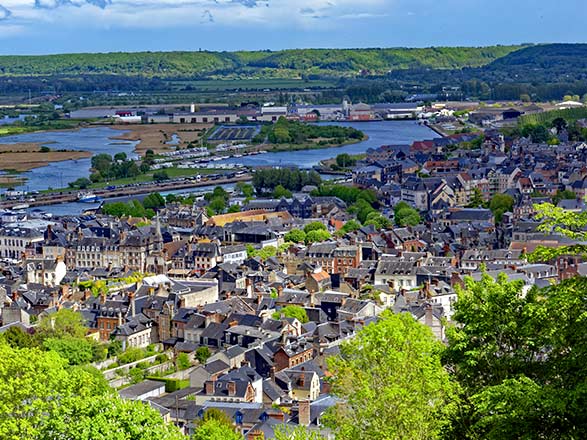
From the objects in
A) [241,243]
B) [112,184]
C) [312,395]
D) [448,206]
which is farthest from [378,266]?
[112,184]

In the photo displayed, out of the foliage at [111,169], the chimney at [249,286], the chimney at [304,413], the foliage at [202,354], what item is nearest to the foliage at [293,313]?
the foliage at [202,354]

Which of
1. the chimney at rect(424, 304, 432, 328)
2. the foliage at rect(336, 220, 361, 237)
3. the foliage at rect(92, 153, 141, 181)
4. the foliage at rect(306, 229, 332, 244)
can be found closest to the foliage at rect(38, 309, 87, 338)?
the chimney at rect(424, 304, 432, 328)

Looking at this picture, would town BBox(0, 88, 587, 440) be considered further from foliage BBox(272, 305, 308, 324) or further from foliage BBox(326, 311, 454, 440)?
foliage BBox(326, 311, 454, 440)

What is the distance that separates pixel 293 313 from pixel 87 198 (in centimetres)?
4664

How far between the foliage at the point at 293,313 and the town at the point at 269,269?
0.31 feet

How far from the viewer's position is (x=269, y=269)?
1848 inches

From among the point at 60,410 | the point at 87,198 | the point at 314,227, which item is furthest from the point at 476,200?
the point at 60,410

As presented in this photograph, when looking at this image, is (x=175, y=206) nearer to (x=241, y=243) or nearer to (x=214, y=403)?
(x=241, y=243)

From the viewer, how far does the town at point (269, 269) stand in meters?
29.7

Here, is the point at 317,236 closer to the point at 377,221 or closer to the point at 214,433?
the point at 377,221

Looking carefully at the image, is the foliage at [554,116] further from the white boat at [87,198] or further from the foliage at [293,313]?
the foliage at [293,313]

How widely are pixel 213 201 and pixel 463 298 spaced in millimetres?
56877

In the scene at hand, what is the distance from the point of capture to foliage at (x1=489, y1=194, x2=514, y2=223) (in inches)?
2524

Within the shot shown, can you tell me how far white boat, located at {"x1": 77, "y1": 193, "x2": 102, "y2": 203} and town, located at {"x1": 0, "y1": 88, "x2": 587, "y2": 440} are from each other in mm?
988
